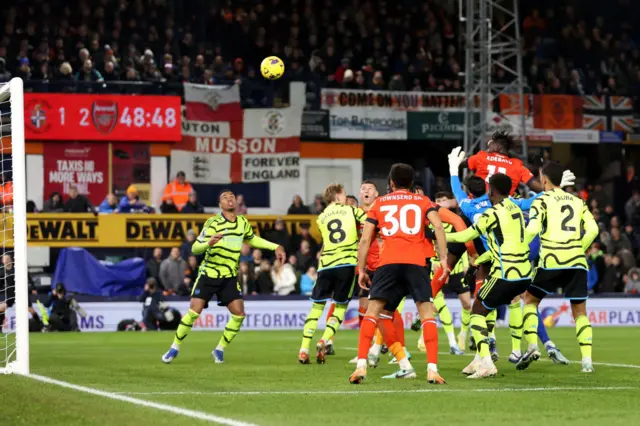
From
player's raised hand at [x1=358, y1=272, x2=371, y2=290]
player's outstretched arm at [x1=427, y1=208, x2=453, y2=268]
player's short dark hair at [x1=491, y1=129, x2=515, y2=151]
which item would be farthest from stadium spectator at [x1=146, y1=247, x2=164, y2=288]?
player's outstretched arm at [x1=427, y1=208, x2=453, y2=268]

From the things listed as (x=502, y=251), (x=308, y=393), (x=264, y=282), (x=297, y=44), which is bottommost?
(x=264, y=282)

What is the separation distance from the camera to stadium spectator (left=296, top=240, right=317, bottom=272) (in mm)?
29172

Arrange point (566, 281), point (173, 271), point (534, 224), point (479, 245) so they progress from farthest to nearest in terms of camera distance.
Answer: point (173, 271) < point (479, 245) < point (566, 281) < point (534, 224)

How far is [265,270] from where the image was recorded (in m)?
28.3

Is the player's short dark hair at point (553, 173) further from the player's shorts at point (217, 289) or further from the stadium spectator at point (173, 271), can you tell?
the stadium spectator at point (173, 271)

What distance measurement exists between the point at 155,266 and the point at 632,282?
11.4 metres

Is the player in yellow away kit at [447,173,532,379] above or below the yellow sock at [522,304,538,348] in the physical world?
above

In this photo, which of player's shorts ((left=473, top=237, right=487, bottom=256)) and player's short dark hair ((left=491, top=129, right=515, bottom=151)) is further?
player's short dark hair ((left=491, top=129, right=515, bottom=151))

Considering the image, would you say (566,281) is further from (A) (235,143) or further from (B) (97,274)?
(A) (235,143)

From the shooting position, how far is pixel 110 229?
30438 mm

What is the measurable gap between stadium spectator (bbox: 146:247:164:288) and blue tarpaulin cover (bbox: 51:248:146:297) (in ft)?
2.21

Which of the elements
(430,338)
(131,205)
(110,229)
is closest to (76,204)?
(110,229)

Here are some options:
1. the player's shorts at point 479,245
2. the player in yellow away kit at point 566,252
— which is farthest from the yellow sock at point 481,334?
the player's shorts at point 479,245

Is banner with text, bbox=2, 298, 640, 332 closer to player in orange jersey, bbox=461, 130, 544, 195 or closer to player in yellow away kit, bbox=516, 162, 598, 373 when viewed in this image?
player in orange jersey, bbox=461, 130, 544, 195
